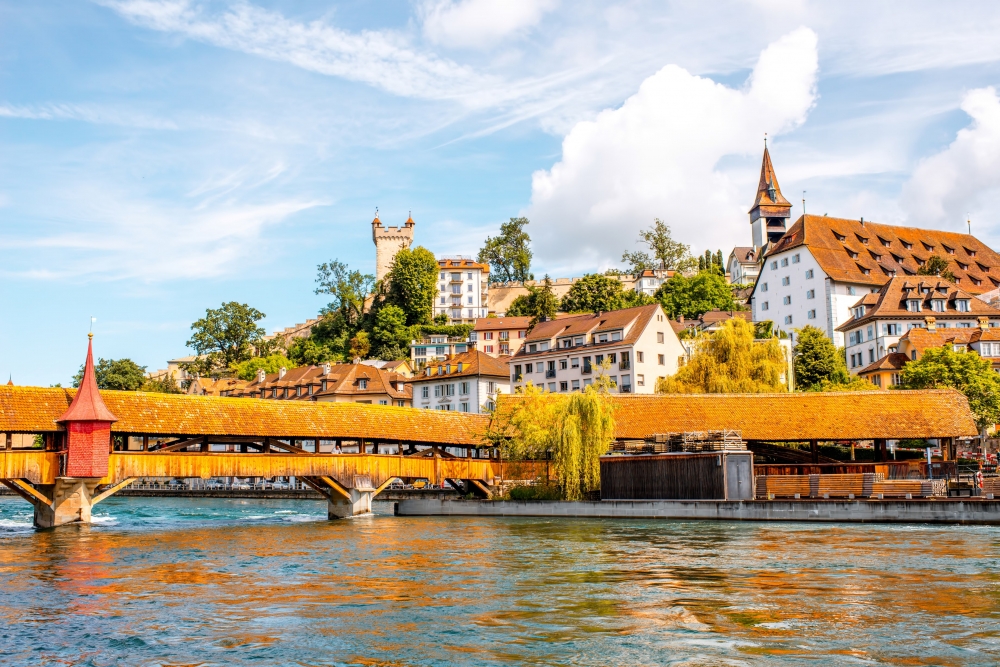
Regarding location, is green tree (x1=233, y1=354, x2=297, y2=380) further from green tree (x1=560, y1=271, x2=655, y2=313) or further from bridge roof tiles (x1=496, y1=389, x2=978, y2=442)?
bridge roof tiles (x1=496, y1=389, x2=978, y2=442)

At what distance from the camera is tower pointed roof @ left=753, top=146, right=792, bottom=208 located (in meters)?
114

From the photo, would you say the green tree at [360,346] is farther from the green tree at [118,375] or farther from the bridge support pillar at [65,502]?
the bridge support pillar at [65,502]

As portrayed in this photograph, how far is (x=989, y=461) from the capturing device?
46219 mm

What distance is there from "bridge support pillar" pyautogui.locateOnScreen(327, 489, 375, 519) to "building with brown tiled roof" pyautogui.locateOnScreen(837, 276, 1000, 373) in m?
42.1

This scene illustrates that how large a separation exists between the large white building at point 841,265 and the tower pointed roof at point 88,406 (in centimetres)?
5715

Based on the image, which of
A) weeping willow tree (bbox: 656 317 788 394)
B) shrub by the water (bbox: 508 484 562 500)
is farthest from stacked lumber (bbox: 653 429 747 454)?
weeping willow tree (bbox: 656 317 788 394)

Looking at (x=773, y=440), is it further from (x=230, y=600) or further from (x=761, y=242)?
(x=761, y=242)

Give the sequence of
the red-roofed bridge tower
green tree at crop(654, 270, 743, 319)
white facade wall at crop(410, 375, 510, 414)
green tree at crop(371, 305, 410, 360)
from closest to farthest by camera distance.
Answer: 1. the red-roofed bridge tower
2. white facade wall at crop(410, 375, 510, 414)
3. green tree at crop(654, 270, 743, 319)
4. green tree at crop(371, 305, 410, 360)

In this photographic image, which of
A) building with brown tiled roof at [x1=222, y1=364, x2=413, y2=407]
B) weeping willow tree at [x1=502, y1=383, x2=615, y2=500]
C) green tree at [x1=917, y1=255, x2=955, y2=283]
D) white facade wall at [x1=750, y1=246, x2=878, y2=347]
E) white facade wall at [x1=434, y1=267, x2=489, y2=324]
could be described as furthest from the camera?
white facade wall at [x1=434, y1=267, x2=489, y2=324]

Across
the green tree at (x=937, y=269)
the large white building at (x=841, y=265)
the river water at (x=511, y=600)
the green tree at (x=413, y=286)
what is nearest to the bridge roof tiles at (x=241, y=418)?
the river water at (x=511, y=600)

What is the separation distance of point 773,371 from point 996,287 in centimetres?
3978

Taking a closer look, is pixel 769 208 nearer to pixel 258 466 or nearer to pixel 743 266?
pixel 743 266

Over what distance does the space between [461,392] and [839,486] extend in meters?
46.0

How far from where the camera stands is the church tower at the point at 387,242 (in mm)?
122812
